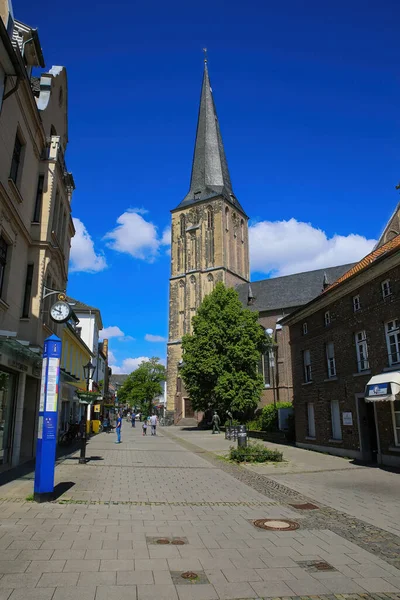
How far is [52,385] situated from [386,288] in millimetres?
12083

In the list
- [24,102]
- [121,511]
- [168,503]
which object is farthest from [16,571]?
[24,102]

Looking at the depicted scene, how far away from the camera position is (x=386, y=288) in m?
15.4

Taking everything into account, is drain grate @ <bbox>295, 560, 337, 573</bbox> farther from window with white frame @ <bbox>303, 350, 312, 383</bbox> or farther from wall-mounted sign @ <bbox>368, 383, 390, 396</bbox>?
window with white frame @ <bbox>303, 350, 312, 383</bbox>

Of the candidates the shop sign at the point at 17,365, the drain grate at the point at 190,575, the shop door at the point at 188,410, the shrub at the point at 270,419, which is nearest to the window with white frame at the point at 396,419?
the drain grate at the point at 190,575

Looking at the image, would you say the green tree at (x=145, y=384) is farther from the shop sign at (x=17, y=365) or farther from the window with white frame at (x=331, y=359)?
the shop sign at (x=17, y=365)

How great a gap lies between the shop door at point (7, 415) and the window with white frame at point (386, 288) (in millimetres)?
12963

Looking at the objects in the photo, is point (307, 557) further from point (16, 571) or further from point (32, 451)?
point (32, 451)

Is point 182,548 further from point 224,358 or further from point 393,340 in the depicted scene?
point 224,358

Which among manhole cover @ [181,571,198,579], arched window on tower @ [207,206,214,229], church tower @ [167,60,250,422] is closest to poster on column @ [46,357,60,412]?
manhole cover @ [181,571,198,579]

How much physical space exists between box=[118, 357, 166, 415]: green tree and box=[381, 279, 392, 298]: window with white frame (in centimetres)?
7521

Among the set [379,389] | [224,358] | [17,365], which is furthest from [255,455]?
[224,358]

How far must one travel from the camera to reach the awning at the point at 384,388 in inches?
515

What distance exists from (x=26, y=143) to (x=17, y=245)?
3.49 metres

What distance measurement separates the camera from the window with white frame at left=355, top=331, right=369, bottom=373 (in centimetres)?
1666
